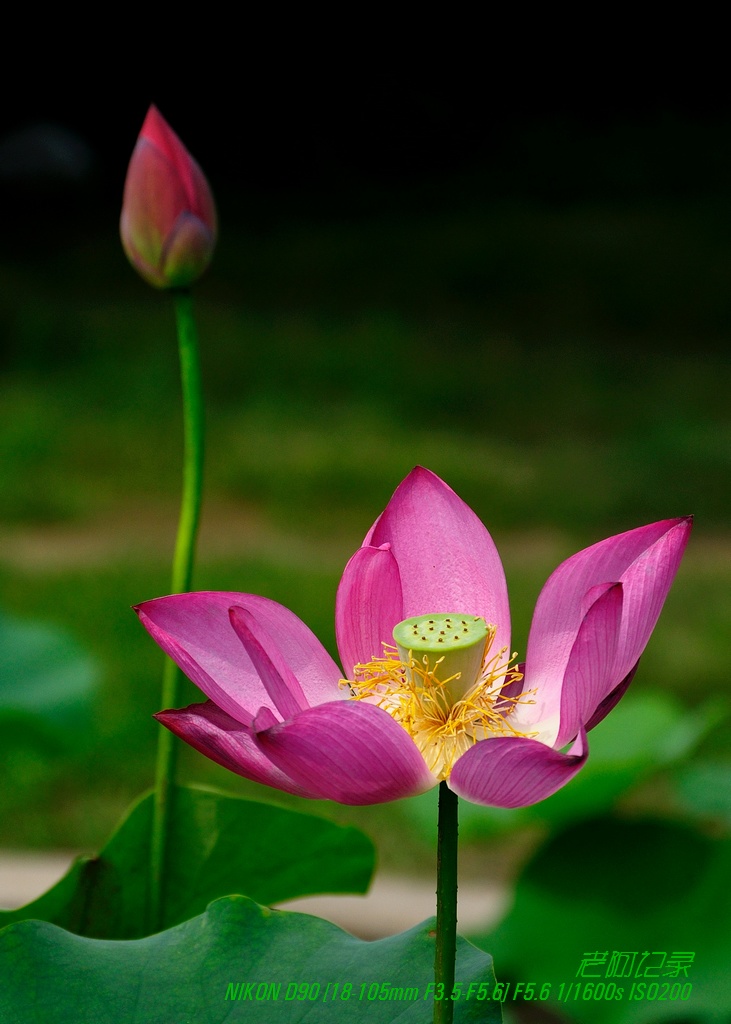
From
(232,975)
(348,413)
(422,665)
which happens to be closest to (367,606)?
(422,665)

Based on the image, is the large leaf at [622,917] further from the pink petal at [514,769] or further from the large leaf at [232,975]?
the pink petal at [514,769]

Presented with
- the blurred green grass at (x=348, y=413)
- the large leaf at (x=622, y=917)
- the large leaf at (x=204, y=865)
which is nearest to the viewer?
the large leaf at (x=204, y=865)

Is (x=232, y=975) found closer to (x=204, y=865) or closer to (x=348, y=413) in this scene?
(x=204, y=865)

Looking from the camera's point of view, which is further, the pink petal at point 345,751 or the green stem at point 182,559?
the green stem at point 182,559

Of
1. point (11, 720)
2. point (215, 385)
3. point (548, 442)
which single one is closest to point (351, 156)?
point (215, 385)

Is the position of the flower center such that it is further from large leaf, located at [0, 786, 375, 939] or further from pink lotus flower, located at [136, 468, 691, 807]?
large leaf, located at [0, 786, 375, 939]

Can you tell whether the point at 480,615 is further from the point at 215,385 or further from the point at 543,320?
the point at 543,320

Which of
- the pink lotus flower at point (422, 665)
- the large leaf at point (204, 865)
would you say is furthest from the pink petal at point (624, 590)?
the large leaf at point (204, 865)
